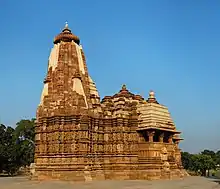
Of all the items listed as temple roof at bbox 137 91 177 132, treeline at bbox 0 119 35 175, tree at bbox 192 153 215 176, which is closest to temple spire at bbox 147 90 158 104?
temple roof at bbox 137 91 177 132

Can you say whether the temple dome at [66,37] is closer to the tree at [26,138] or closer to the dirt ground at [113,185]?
the dirt ground at [113,185]

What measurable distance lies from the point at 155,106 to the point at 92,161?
645 cm

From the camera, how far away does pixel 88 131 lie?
891 inches

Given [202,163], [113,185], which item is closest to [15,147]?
[113,185]

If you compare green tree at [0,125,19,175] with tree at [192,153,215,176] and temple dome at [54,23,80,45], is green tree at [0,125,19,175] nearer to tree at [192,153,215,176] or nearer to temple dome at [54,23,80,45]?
temple dome at [54,23,80,45]

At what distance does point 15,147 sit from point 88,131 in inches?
745

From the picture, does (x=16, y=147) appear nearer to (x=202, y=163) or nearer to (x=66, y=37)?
(x=66, y=37)

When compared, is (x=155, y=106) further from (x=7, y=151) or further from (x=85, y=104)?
(x=7, y=151)

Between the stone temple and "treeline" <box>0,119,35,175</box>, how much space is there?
15299 mm

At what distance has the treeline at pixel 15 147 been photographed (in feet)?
123

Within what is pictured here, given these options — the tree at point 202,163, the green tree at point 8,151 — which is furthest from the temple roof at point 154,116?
the tree at point 202,163

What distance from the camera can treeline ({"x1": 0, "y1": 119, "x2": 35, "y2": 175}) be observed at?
123ft

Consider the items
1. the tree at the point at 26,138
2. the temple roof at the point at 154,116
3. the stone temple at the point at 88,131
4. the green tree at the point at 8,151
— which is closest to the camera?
the stone temple at the point at 88,131

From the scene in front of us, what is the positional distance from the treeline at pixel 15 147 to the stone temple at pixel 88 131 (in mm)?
15299
